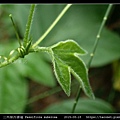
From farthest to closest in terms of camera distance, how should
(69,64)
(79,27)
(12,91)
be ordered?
(79,27) → (12,91) → (69,64)

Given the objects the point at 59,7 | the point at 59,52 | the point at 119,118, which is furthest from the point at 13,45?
the point at 59,52

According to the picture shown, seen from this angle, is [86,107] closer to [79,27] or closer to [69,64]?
[79,27]

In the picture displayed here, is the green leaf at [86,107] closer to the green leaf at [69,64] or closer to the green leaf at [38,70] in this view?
the green leaf at [38,70]

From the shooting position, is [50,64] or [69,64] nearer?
[69,64]

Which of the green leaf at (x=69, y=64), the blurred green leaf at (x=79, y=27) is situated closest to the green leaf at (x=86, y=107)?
the blurred green leaf at (x=79, y=27)

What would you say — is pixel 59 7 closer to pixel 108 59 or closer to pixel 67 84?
pixel 108 59

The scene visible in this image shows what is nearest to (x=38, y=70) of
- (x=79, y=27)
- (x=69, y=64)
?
(x=79, y=27)
